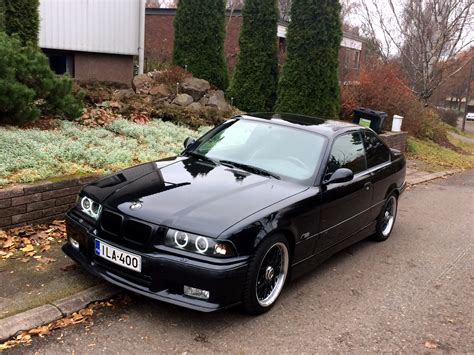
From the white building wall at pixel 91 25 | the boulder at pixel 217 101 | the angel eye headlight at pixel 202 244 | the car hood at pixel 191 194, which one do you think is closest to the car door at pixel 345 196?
the car hood at pixel 191 194

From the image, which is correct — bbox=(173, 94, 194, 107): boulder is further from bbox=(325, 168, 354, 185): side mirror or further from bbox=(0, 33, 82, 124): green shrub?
bbox=(325, 168, 354, 185): side mirror

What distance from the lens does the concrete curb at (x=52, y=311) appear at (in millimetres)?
3410

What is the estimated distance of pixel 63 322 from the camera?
11.9ft

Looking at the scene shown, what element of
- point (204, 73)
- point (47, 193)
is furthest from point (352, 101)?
point (47, 193)

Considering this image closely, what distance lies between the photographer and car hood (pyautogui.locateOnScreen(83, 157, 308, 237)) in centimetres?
363

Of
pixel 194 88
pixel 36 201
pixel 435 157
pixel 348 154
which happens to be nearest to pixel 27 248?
pixel 36 201

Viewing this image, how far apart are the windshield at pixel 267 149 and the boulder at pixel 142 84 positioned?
255 inches

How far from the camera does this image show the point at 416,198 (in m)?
9.08

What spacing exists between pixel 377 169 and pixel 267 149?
1555mm

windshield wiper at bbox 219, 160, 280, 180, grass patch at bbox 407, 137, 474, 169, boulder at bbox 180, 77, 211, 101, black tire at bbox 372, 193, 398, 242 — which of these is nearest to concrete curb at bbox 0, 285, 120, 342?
windshield wiper at bbox 219, 160, 280, 180

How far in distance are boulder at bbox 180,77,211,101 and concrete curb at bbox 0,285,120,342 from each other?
8.00 meters

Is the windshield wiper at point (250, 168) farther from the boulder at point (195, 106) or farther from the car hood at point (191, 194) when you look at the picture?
the boulder at point (195, 106)

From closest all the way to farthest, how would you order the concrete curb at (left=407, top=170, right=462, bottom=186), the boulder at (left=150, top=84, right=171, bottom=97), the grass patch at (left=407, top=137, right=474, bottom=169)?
the concrete curb at (left=407, top=170, right=462, bottom=186) → the boulder at (left=150, top=84, right=171, bottom=97) → the grass patch at (left=407, top=137, right=474, bottom=169)

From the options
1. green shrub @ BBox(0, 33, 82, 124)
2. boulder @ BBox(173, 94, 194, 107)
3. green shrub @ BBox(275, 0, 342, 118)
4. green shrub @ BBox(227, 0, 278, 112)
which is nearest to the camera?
green shrub @ BBox(0, 33, 82, 124)
